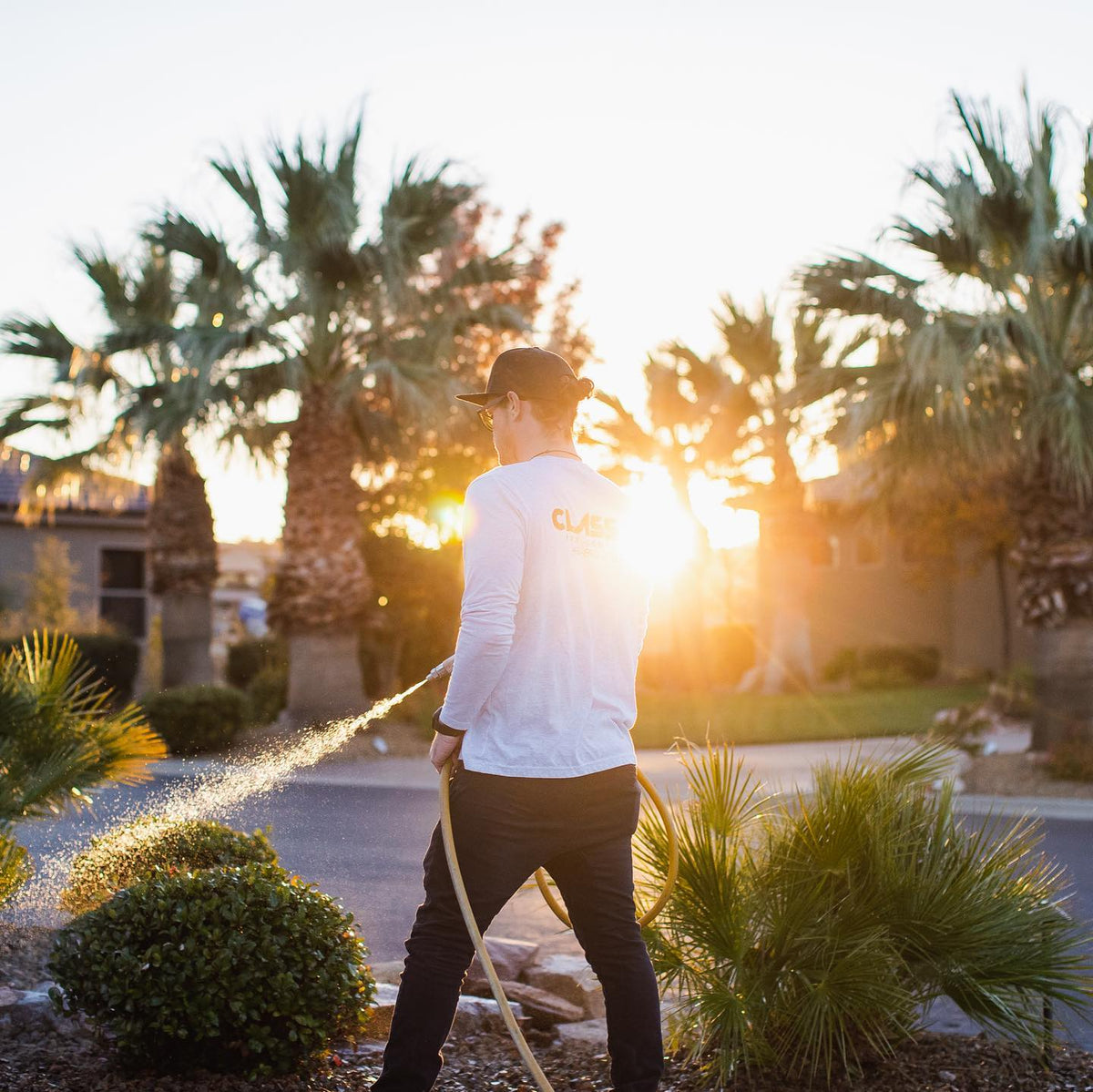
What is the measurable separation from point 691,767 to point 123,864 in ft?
6.39

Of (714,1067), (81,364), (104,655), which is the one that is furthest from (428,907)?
(104,655)

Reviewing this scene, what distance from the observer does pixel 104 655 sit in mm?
18562

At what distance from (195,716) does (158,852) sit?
915 centimetres

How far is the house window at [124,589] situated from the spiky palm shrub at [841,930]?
862 inches

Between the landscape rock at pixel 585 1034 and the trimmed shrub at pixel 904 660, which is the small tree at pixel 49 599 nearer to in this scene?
the trimmed shrub at pixel 904 660

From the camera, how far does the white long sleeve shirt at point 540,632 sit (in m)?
2.90

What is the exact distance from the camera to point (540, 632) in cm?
299

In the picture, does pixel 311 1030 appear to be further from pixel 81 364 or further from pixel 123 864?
pixel 81 364

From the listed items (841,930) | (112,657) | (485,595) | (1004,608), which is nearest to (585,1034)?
(841,930)

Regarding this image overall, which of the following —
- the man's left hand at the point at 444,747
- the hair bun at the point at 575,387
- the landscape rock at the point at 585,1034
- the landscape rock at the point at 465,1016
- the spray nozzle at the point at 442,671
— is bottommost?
the landscape rock at the point at 585,1034

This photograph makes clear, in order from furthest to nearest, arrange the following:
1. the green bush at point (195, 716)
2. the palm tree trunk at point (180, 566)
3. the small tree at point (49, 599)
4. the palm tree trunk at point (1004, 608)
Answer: the palm tree trunk at point (1004, 608)
the small tree at point (49, 599)
the palm tree trunk at point (180, 566)
the green bush at point (195, 716)

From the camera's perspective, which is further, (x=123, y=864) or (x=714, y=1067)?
(x=123, y=864)

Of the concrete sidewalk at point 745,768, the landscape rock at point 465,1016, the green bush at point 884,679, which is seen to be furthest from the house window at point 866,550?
the landscape rock at point 465,1016

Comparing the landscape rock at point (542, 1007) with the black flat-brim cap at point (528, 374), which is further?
the landscape rock at point (542, 1007)
